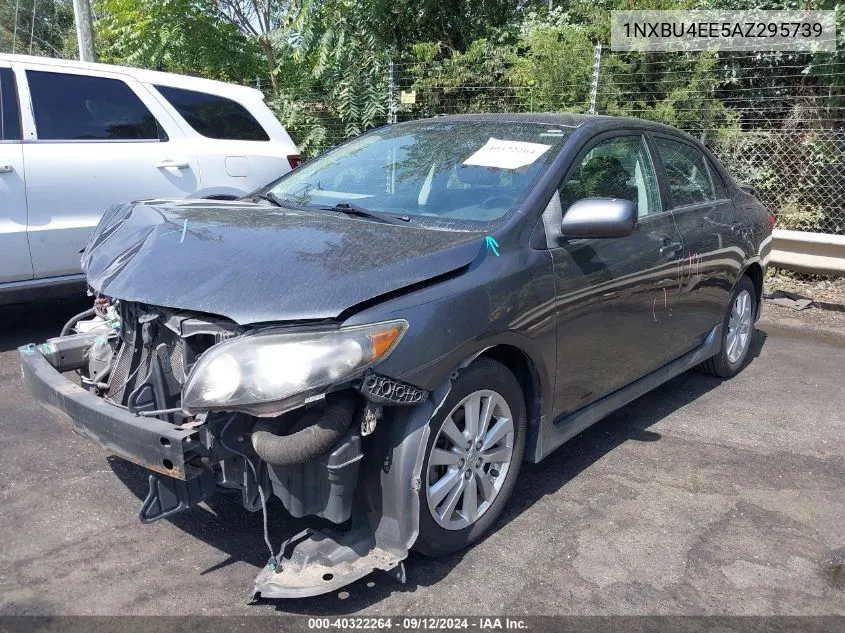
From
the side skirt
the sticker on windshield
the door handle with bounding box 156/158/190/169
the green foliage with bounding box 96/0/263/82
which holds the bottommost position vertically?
the side skirt

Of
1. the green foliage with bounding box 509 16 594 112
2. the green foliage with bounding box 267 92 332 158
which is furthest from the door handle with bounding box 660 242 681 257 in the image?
the green foliage with bounding box 267 92 332 158

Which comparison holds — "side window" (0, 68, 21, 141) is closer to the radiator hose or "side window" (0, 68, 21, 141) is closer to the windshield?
the windshield

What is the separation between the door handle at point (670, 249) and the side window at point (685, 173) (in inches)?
12.5

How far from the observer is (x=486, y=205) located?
3.35 m

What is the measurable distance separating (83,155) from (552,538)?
417 centimetres

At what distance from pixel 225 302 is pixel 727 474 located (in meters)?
2.76

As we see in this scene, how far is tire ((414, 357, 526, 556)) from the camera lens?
2.79m

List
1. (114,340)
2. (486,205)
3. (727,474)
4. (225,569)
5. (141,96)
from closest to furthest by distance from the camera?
(225,569) → (114,340) → (486,205) → (727,474) → (141,96)

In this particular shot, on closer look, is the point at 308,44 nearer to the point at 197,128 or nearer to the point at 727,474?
the point at 197,128

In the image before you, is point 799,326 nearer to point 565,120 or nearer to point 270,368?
point 565,120

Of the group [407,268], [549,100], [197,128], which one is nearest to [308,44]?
[549,100]

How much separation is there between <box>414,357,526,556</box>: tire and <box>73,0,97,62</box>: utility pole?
9.35 meters

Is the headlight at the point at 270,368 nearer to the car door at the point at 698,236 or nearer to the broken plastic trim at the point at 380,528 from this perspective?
the broken plastic trim at the point at 380,528

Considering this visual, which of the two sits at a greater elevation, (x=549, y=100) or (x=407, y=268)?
(x=549, y=100)
